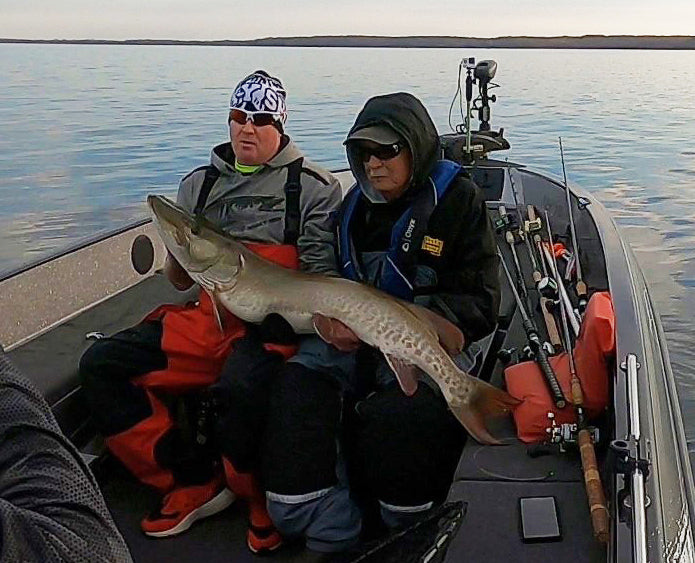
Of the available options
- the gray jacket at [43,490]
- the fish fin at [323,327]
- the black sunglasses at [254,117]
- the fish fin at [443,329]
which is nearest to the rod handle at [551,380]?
the fish fin at [443,329]

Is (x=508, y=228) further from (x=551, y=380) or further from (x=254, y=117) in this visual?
(x=551, y=380)

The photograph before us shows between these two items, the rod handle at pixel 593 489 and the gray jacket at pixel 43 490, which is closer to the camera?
→ the gray jacket at pixel 43 490

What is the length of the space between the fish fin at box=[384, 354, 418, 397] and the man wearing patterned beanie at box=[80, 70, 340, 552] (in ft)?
1.41

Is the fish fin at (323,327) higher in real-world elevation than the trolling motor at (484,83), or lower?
lower

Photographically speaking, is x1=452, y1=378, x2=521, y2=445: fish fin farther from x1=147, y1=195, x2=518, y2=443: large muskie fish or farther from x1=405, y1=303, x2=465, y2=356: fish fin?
x1=405, y1=303, x2=465, y2=356: fish fin

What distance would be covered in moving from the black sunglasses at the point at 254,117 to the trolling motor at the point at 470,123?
2775mm

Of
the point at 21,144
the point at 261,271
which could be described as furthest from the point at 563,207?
the point at 21,144

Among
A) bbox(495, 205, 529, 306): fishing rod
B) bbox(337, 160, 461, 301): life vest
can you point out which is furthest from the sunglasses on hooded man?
bbox(495, 205, 529, 306): fishing rod

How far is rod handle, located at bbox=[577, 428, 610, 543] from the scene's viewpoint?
6.61 feet

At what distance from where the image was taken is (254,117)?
317 centimetres

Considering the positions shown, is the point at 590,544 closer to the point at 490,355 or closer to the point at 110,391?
the point at 490,355

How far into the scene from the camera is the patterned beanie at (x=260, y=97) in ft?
A: 10.4

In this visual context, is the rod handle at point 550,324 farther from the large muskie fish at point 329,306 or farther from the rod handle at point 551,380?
the large muskie fish at point 329,306

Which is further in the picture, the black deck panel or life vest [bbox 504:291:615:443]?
life vest [bbox 504:291:615:443]
